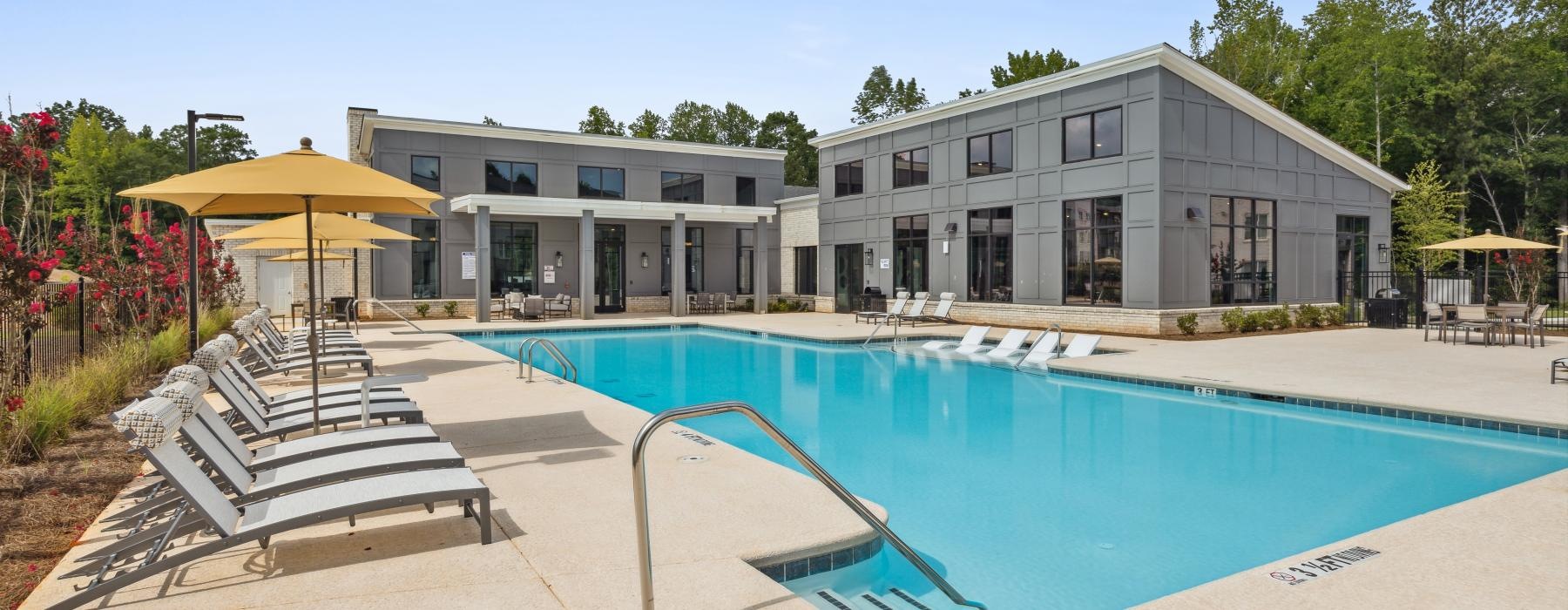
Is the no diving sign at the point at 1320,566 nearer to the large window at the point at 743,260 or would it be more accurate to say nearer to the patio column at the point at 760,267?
the patio column at the point at 760,267

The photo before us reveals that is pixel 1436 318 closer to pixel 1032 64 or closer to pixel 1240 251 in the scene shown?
pixel 1240 251

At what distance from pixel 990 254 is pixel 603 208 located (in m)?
9.89

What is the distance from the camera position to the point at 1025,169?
63.6ft

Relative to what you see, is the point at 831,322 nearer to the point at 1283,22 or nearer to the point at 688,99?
the point at 1283,22

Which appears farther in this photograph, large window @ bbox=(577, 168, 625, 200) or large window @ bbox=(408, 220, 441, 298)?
large window @ bbox=(577, 168, 625, 200)

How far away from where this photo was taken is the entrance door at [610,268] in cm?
2516

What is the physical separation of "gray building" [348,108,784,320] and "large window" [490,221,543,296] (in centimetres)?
2

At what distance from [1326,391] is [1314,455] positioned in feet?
8.02

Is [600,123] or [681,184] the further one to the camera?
[600,123]

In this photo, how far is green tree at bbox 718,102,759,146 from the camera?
55781mm

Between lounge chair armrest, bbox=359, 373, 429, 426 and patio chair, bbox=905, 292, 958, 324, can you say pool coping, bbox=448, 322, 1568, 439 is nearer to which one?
patio chair, bbox=905, 292, 958, 324

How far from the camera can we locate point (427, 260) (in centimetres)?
Answer: 2311

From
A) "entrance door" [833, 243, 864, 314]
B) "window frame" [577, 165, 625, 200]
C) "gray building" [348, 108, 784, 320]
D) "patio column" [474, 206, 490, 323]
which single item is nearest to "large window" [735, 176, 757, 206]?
"gray building" [348, 108, 784, 320]

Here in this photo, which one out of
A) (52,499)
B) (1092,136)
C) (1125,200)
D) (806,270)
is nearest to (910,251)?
(806,270)
